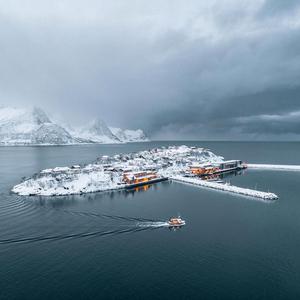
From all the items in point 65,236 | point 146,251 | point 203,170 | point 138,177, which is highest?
point 203,170

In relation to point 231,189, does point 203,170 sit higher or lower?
higher

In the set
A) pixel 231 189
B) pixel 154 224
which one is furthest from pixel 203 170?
pixel 154 224

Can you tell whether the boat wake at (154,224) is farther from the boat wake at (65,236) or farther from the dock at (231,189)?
Answer: the dock at (231,189)

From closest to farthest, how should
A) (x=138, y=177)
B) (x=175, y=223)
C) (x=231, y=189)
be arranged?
(x=175, y=223) < (x=231, y=189) < (x=138, y=177)

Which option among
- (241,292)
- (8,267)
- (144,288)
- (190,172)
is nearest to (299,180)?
(190,172)

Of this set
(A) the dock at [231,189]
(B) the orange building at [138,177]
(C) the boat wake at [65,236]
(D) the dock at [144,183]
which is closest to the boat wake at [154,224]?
(C) the boat wake at [65,236]

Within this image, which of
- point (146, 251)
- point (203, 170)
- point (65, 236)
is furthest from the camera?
point (203, 170)

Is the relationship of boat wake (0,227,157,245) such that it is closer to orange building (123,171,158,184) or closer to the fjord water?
the fjord water

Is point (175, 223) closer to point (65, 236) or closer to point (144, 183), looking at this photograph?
point (65, 236)
